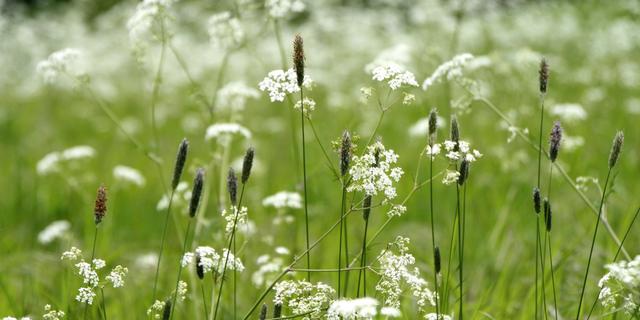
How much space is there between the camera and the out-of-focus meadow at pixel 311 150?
3.49 metres

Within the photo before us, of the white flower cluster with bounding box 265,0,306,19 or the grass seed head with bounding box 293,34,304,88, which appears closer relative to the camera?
the grass seed head with bounding box 293,34,304,88

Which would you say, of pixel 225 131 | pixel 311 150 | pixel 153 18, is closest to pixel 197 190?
pixel 225 131

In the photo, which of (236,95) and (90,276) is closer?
(90,276)

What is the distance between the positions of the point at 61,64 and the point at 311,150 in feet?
11.7

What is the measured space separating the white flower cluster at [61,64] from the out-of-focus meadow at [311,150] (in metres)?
0.01

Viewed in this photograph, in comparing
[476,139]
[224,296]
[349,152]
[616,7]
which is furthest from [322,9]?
[349,152]

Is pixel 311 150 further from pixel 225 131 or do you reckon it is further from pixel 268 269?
pixel 268 269

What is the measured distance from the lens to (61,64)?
3.61 metres

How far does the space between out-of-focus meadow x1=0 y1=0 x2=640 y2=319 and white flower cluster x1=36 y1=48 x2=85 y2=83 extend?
12mm

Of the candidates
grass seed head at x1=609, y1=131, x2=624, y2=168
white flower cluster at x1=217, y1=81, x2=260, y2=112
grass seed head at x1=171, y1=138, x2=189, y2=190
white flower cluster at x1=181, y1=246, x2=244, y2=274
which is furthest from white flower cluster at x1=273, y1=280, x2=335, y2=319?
white flower cluster at x1=217, y1=81, x2=260, y2=112

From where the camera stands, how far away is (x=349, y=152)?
2.02 m

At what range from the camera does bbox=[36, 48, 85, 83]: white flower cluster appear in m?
3.54

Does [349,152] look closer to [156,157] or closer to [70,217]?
[156,157]

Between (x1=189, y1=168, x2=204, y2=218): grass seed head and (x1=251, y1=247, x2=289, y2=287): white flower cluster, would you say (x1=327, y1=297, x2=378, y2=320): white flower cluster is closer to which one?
(x1=189, y1=168, x2=204, y2=218): grass seed head
